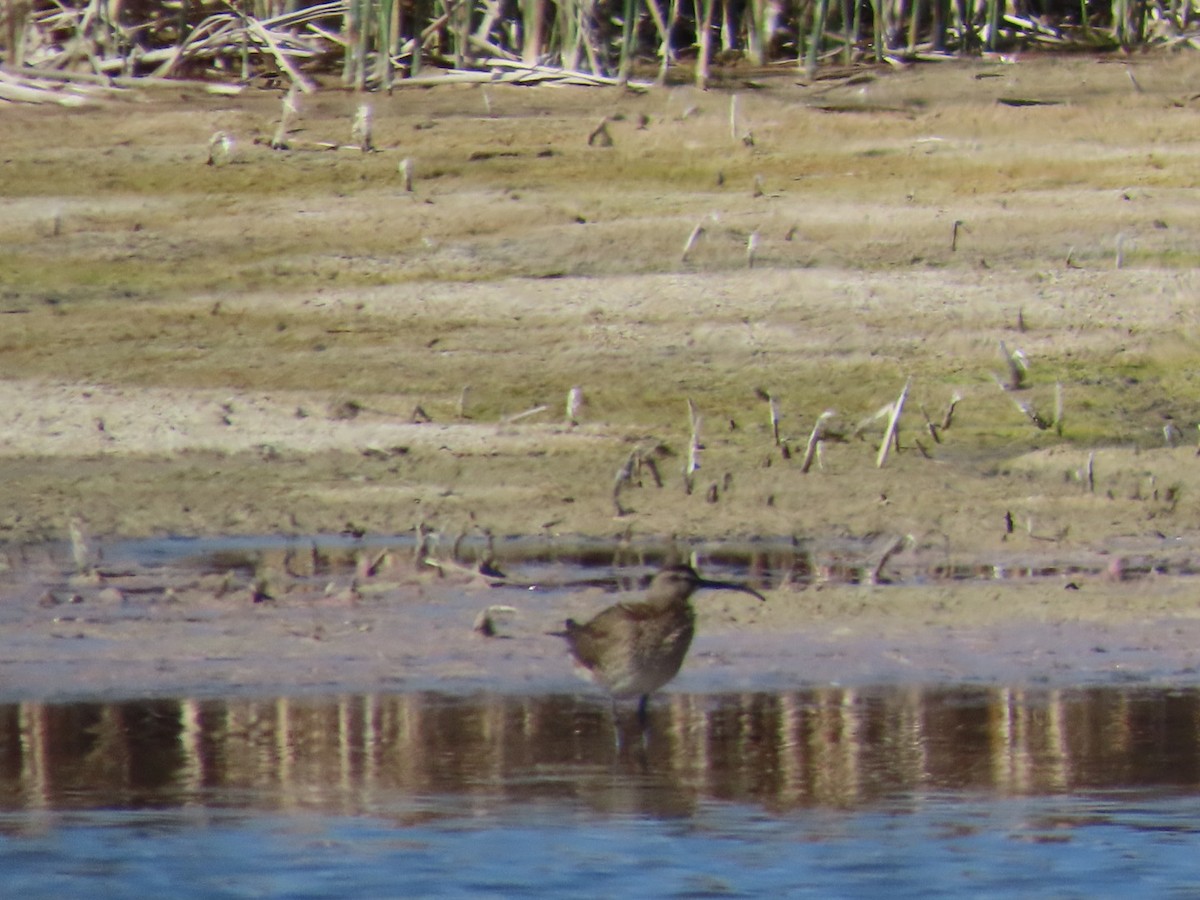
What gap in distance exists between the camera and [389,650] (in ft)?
24.1

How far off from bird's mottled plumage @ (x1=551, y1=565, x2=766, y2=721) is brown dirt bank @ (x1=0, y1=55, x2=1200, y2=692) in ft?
1.78

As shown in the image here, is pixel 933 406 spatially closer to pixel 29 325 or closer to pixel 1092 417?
pixel 1092 417

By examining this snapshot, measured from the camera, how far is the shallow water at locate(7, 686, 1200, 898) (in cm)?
531

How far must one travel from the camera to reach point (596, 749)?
252 inches

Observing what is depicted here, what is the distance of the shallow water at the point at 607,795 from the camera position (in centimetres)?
531

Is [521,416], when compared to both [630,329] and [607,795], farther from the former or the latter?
[607,795]

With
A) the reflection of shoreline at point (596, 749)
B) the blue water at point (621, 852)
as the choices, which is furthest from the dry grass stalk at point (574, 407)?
the blue water at point (621, 852)

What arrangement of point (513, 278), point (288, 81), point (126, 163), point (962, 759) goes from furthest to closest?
point (288, 81), point (126, 163), point (513, 278), point (962, 759)

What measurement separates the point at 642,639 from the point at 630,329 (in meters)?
4.57

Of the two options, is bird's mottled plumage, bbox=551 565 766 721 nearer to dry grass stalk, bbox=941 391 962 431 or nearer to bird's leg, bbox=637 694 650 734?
bird's leg, bbox=637 694 650 734

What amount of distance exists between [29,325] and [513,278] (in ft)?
6.03

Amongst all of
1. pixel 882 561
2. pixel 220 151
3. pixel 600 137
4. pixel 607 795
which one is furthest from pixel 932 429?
pixel 607 795

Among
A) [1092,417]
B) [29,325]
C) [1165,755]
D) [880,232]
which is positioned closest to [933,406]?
[1092,417]

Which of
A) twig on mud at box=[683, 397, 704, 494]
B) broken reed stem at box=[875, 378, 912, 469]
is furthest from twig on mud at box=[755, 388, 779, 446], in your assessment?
broken reed stem at box=[875, 378, 912, 469]
